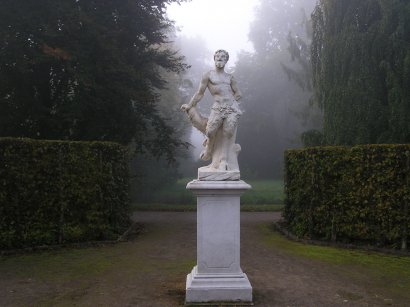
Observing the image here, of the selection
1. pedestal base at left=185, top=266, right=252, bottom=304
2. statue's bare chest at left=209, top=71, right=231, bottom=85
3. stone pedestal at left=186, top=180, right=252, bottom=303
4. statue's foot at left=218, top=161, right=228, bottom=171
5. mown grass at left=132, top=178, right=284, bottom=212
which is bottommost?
mown grass at left=132, top=178, right=284, bottom=212

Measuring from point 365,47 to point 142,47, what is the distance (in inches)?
320

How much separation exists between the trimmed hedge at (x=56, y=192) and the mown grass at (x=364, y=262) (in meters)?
4.50

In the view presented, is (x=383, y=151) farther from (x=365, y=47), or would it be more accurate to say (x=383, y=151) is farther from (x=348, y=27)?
(x=348, y=27)

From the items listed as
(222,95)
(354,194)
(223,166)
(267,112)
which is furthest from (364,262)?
(267,112)

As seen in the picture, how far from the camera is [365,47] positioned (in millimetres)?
14188

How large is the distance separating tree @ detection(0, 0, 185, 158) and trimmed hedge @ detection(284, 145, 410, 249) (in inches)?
258

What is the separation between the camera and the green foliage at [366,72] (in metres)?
13.3

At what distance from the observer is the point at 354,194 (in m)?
10.8

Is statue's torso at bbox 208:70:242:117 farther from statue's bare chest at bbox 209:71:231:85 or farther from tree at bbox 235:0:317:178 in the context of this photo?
tree at bbox 235:0:317:178

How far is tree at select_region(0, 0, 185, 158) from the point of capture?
14125mm

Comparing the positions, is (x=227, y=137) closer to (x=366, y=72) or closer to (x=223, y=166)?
(x=223, y=166)

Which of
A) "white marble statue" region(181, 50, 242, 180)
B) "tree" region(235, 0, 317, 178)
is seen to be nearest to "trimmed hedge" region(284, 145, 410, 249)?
"white marble statue" region(181, 50, 242, 180)

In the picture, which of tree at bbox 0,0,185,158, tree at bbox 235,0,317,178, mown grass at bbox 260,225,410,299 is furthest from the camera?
tree at bbox 235,0,317,178

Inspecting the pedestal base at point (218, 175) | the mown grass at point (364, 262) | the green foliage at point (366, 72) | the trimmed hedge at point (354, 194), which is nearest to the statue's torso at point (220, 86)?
the pedestal base at point (218, 175)
